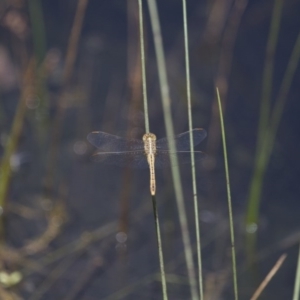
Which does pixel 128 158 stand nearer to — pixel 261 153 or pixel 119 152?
pixel 119 152

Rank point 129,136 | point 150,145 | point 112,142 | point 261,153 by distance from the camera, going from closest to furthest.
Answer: point 150,145 < point 112,142 < point 261,153 < point 129,136

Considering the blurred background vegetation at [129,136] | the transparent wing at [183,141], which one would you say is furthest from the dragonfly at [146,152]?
the blurred background vegetation at [129,136]

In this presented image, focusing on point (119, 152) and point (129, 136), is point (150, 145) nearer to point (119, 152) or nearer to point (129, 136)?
point (119, 152)

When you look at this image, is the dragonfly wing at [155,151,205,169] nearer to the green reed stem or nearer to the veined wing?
the veined wing

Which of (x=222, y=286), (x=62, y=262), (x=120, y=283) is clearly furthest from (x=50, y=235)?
(x=222, y=286)

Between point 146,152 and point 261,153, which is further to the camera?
point 261,153

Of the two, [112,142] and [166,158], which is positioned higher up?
[112,142]

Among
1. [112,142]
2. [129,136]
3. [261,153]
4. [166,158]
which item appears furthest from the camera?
[129,136]

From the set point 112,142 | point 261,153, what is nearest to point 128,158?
point 112,142
